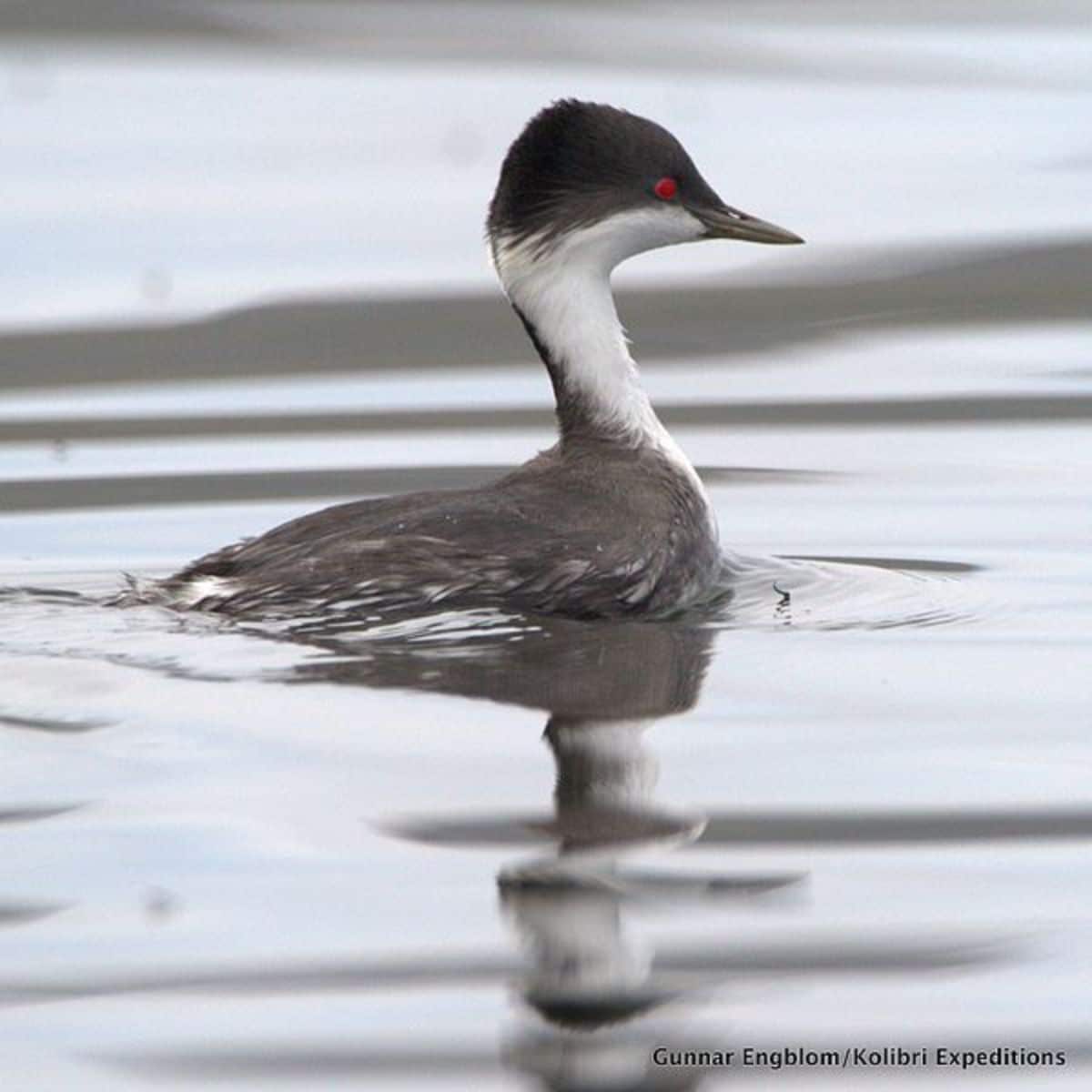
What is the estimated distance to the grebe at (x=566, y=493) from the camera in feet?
23.9

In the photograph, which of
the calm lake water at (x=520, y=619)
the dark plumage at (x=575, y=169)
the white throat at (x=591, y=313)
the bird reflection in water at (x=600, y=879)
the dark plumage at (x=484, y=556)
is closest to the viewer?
the bird reflection in water at (x=600, y=879)

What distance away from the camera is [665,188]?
828 cm

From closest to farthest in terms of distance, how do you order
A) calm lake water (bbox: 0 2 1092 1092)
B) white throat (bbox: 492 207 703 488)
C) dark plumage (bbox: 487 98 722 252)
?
calm lake water (bbox: 0 2 1092 1092), dark plumage (bbox: 487 98 722 252), white throat (bbox: 492 207 703 488)

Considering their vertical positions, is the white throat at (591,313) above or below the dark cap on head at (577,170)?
below

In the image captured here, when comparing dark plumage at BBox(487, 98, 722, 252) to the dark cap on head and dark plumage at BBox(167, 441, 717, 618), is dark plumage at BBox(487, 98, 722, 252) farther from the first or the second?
dark plumage at BBox(167, 441, 717, 618)

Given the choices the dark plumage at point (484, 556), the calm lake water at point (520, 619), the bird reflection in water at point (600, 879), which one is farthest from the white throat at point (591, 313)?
the bird reflection in water at point (600, 879)

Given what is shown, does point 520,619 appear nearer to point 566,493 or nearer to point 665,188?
point 566,493

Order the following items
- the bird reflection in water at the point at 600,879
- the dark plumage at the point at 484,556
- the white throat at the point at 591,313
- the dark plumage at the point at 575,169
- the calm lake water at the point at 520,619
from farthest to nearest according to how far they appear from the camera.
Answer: the white throat at the point at 591,313 → the dark plumage at the point at 575,169 → the dark plumage at the point at 484,556 → the calm lake water at the point at 520,619 → the bird reflection in water at the point at 600,879

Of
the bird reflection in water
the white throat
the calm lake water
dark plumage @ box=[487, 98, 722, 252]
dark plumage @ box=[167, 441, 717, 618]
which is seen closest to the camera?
the bird reflection in water

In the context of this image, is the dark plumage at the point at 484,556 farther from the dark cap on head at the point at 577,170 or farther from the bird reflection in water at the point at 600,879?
the dark cap on head at the point at 577,170

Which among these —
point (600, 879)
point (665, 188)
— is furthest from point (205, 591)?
point (600, 879)

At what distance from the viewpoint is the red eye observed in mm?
8266

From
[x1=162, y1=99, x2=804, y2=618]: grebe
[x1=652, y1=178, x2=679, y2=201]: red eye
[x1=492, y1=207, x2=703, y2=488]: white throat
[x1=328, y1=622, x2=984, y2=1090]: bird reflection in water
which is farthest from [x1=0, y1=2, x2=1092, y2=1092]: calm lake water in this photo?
[x1=652, y1=178, x2=679, y2=201]: red eye

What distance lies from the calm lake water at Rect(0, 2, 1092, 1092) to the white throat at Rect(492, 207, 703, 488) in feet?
1.94
